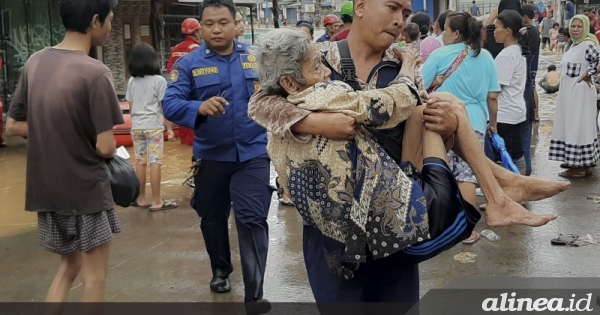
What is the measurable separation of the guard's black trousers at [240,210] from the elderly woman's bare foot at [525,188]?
2152 mm

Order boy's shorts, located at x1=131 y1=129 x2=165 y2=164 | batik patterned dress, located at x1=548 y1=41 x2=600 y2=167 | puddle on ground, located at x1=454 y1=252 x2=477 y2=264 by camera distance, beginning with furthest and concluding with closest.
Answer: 1. batik patterned dress, located at x1=548 y1=41 x2=600 y2=167
2. boy's shorts, located at x1=131 y1=129 x2=165 y2=164
3. puddle on ground, located at x1=454 y1=252 x2=477 y2=264

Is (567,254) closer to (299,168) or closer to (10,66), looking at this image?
(299,168)

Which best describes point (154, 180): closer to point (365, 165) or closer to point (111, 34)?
point (365, 165)

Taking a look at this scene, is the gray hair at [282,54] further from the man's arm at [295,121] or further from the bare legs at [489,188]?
the bare legs at [489,188]

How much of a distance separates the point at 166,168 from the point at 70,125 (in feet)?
19.8

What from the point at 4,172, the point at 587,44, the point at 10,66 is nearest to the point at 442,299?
the point at 587,44

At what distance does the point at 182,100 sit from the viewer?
14.7ft

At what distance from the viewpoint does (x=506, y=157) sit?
3.29 meters

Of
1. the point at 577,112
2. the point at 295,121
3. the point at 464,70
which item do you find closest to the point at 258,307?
the point at 295,121

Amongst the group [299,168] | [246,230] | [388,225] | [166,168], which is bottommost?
[166,168]

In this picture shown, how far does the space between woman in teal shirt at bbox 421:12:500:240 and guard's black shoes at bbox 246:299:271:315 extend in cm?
185

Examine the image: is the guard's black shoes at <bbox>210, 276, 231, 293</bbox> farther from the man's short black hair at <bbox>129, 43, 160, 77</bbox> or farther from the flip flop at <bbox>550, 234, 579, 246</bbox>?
the man's short black hair at <bbox>129, 43, 160, 77</bbox>

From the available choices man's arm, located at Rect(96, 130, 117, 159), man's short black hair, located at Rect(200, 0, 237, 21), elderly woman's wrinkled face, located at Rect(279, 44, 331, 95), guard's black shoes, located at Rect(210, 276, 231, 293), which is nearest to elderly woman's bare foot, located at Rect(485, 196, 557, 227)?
elderly woman's wrinkled face, located at Rect(279, 44, 331, 95)
